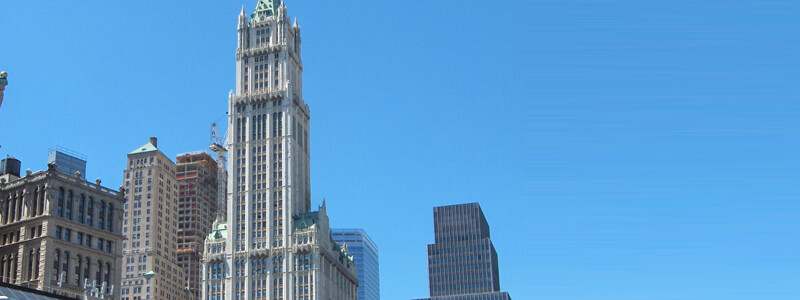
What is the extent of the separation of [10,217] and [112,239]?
51.3 ft

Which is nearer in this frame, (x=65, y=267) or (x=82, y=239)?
(x=65, y=267)

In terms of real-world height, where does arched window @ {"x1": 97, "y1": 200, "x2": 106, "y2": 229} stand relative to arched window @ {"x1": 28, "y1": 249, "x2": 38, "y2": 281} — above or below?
above

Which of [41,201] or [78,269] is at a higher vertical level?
[41,201]

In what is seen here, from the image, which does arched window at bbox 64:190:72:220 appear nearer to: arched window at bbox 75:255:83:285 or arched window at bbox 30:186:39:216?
arched window at bbox 30:186:39:216

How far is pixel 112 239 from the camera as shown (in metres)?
160

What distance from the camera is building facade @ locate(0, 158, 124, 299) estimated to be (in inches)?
5787

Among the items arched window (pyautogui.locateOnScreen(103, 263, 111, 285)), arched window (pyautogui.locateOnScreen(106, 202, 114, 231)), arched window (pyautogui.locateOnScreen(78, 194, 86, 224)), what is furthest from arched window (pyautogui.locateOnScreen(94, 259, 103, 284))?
arched window (pyautogui.locateOnScreen(78, 194, 86, 224))

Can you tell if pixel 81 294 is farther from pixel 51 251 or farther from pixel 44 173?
pixel 44 173

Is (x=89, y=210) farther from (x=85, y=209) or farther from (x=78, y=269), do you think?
(x=78, y=269)

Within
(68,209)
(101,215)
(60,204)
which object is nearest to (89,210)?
(101,215)

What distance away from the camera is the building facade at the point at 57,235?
147m

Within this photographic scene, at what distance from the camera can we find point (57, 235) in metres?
149

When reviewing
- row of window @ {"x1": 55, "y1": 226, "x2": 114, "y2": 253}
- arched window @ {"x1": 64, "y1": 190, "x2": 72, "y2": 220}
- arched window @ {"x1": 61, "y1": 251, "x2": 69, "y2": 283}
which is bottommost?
arched window @ {"x1": 61, "y1": 251, "x2": 69, "y2": 283}

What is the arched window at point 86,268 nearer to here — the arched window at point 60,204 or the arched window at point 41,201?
the arched window at point 60,204
